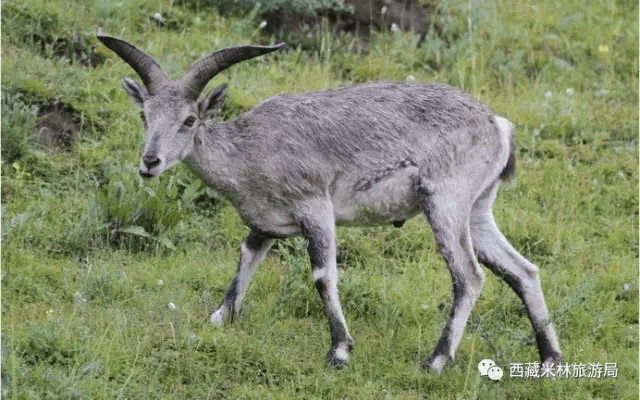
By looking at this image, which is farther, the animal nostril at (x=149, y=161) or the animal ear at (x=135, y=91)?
the animal ear at (x=135, y=91)

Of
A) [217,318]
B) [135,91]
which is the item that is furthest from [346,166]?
[135,91]

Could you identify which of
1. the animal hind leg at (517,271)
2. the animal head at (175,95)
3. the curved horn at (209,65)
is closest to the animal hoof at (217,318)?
the animal head at (175,95)

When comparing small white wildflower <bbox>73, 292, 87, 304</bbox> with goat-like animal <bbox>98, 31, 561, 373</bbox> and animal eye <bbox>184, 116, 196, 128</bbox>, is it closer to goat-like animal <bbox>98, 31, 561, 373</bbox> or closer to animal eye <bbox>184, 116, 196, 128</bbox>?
goat-like animal <bbox>98, 31, 561, 373</bbox>

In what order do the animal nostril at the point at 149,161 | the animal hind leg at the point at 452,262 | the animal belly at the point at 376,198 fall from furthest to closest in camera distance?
the animal belly at the point at 376,198
the animal hind leg at the point at 452,262
the animal nostril at the point at 149,161

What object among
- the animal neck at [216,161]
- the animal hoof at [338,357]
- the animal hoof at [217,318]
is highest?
the animal neck at [216,161]

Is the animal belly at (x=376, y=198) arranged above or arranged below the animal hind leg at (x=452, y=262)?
above

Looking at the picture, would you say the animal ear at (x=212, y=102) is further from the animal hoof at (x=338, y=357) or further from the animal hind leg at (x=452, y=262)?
the animal hoof at (x=338, y=357)

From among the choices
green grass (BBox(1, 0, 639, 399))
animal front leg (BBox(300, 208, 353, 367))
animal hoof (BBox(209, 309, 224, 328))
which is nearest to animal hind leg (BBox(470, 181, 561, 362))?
green grass (BBox(1, 0, 639, 399))

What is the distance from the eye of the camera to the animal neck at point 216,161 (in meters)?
8.08

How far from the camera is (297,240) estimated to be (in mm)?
9570

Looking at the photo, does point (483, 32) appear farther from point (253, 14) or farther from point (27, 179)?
point (27, 179)

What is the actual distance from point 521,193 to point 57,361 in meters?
5.18

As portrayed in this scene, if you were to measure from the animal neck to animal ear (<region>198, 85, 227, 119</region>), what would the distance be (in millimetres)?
130

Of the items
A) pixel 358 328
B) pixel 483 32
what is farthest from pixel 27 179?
pixel 483 32
